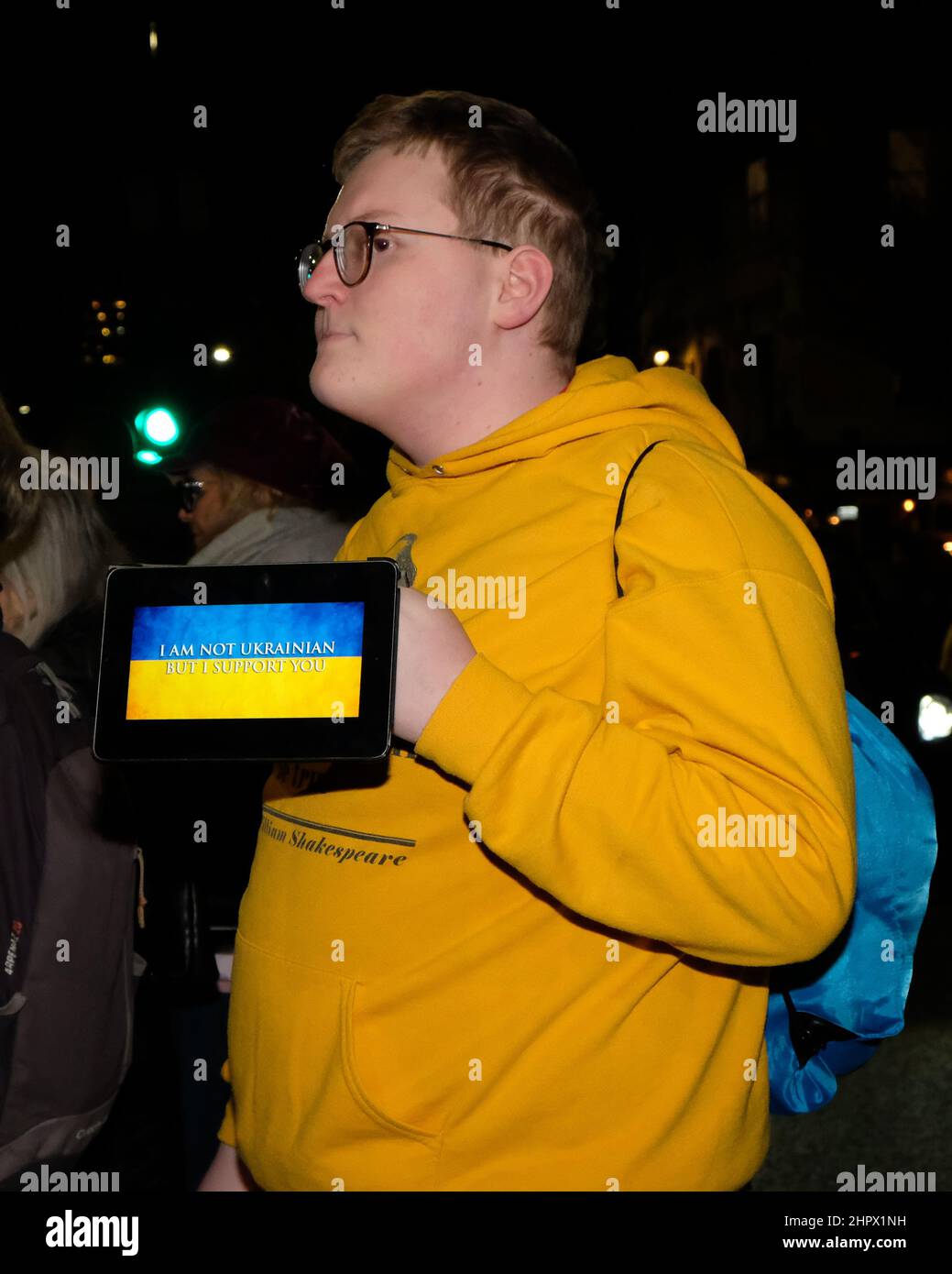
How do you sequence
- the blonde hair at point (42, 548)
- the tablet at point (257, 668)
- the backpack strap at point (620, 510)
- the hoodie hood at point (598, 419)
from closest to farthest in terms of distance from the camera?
the tablet at point (257, 668), the backpack strap at point (620, 510), the hoodie hood at point (598, 419), the blonde hair at point (42, 548)

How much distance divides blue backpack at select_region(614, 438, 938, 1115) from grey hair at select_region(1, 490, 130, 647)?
2.00 metres

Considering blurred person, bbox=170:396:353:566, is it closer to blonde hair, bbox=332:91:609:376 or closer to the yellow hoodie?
blonde hair, bbox=332:91:609:376

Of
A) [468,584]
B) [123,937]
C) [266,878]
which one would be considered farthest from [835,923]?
[123,937]

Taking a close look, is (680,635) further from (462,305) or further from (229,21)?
(229,21)

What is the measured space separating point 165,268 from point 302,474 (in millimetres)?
11966

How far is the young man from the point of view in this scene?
4.81 ft

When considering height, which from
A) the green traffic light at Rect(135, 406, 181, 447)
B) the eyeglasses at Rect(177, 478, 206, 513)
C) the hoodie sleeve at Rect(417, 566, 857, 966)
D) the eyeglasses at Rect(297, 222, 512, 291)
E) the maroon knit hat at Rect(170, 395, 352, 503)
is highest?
the green traffic light at Rect(135, 406, 181, 447)

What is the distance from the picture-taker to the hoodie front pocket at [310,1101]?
166 centimetres

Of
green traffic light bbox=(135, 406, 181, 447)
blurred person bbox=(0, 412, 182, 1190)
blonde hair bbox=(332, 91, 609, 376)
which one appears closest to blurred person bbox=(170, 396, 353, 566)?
blurred person bbox=(0, 412, 182, 1190)

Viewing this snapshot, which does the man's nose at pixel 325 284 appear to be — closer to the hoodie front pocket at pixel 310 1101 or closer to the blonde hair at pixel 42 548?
the hoodie front pocket at pixel 310 1101

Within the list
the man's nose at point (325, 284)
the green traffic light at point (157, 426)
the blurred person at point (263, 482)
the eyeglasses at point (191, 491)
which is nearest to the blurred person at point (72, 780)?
the man's nose at point (325, 284)

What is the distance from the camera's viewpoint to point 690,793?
1.46 metres

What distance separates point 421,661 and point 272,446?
3531mm

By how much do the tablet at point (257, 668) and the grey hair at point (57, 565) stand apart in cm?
171
